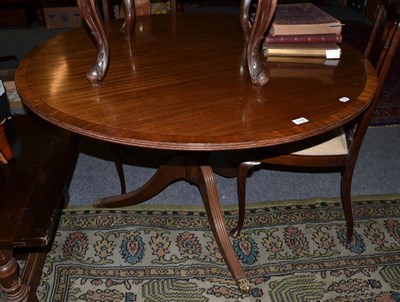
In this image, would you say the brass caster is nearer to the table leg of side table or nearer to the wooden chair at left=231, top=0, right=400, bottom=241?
the table leg of side table

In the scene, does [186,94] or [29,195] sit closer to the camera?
[186,94]

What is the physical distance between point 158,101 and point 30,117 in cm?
98

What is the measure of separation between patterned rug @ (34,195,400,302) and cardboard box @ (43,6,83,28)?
2.96 m

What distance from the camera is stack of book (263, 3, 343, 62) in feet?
4.22

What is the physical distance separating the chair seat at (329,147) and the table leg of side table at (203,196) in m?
0.39

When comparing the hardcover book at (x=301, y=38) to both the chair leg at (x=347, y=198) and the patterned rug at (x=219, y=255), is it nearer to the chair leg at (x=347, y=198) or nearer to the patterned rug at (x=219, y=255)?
the chair leg at (x=347, y=198)

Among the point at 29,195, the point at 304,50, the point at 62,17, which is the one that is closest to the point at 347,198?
the point at 304,50

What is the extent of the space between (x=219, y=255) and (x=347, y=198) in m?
0.58

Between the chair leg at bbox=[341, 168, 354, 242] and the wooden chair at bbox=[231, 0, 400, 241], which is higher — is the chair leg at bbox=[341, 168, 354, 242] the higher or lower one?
the lower one

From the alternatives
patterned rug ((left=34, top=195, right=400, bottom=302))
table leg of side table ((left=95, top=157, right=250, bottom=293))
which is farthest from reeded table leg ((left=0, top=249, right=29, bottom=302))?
table leg of side table ((left=95, top=157, right=250, bottom=293))

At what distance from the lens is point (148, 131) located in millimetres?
954

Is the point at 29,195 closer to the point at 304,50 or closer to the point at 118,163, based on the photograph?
the point at 118,163

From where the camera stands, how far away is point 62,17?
14.0ft

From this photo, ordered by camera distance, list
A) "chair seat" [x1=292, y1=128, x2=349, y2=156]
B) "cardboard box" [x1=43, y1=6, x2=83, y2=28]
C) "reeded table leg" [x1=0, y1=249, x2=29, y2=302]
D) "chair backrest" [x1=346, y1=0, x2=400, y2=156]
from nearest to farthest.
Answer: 1. "reeded table leg" [x1=0, y1=249, x2=29, y2=302]
2. "chair backrest" [x1=346, y1=0, x2=400, y2=156]
3. "chair seat" [x1=292, y1=128, x2=349, y2=156]
4. "cardboard box" [x1=43, y1=6, x2=83, y2=28]
